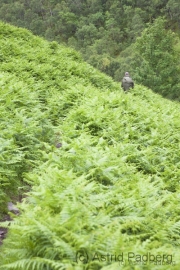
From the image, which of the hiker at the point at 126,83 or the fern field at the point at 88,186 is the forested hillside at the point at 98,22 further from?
the fern field at the point at 88,186

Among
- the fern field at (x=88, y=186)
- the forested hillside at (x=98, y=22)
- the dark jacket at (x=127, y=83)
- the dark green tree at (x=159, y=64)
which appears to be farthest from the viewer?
the forested hillside at (x=98, y=22)

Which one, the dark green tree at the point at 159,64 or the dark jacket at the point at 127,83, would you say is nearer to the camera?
the dark jacket at the point at 127,83

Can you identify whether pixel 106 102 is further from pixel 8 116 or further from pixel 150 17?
pixel 150 17

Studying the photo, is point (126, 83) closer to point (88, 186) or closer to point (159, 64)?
point (88, 186)

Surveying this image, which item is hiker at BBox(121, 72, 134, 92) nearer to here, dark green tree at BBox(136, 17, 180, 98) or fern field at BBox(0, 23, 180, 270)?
fern field at BBox(0, 23, 180, 270)

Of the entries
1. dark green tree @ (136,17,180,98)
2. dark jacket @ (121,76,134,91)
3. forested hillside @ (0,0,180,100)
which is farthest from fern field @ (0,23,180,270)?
forested hillside @ (0,0,180,100)

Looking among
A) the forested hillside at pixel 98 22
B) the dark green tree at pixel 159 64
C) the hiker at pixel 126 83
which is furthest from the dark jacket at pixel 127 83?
the forested hillside at pixel 98 22

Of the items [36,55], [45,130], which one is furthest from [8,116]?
[36,55]

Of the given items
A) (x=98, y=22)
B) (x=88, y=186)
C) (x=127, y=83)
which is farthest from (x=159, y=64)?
(x=98, y=22)

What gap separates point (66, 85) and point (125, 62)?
57.1 m

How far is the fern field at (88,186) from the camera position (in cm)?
347

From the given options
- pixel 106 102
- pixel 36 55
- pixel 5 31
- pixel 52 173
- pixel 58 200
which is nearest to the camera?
pixel 58 200

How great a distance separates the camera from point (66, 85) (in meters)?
14.8

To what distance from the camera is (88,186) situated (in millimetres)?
4512
